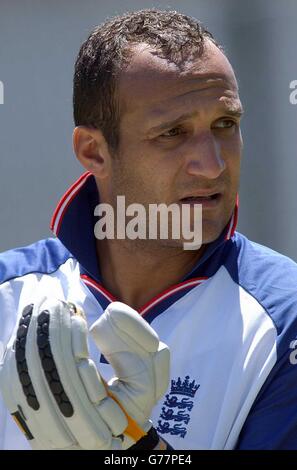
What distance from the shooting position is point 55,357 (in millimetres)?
1338

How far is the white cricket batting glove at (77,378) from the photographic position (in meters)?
1.34

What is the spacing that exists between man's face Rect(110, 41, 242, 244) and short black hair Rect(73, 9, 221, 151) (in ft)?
0.07

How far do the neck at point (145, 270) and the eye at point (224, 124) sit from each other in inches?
8.5

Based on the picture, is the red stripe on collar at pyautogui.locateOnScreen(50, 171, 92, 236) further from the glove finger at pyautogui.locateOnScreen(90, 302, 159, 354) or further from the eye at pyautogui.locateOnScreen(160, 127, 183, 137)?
the glove finger at pyautogui.locateOnScreen(90, 302, 159, 354)

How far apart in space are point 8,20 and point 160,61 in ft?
4.64

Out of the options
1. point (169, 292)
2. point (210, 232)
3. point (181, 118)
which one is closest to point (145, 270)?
point (169, 292)

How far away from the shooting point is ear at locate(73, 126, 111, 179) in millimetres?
1827

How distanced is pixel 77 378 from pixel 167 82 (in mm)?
562

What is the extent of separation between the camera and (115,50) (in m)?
1.76

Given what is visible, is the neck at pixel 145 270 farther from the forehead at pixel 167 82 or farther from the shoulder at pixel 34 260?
the forehead at pixel 167 82

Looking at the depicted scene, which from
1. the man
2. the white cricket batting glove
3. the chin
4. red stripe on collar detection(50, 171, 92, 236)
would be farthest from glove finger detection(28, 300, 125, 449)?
red stripe on collar detection(50, 171, 92, 236)
